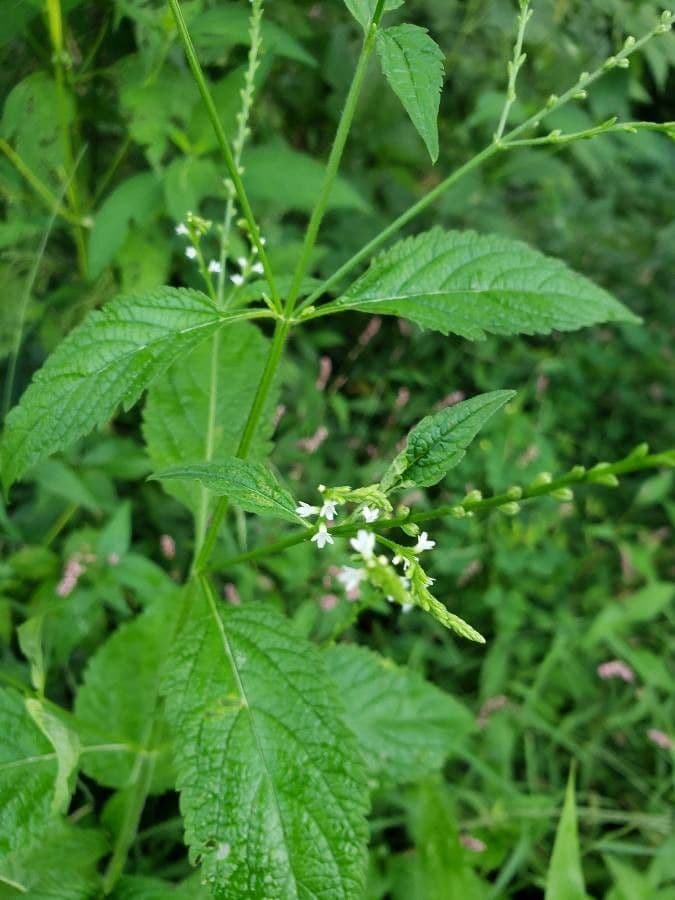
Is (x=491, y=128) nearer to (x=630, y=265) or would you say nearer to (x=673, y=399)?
(x=630, y=265)

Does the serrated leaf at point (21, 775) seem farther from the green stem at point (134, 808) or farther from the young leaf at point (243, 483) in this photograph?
the young leaf at point (243, 483)

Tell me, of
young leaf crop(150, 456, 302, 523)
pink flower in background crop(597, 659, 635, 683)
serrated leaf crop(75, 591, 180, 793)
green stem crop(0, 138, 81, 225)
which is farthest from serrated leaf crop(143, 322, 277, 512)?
pink flower in background crop(597, 659, 635, 683)

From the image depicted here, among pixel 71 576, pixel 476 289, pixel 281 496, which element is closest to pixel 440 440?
pixel 281 496

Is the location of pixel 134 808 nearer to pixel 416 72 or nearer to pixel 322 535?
pixel 322 535

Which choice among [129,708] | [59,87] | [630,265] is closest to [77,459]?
[129,708]

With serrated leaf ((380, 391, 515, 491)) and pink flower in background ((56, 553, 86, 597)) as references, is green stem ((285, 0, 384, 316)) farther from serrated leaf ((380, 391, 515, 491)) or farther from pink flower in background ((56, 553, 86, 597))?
pink flower in background ((56, 553, 86, 597))

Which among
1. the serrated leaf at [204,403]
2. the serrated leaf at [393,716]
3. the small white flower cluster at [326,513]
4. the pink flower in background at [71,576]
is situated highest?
the small white flower cluster at [326,513]

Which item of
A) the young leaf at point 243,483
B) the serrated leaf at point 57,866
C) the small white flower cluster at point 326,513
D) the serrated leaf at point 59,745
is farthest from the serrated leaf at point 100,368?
the serrated leaf at point 57,866
